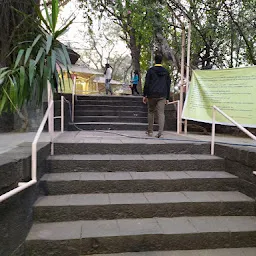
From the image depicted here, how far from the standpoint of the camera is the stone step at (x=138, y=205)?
2.59 metres

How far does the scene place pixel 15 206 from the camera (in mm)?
2123

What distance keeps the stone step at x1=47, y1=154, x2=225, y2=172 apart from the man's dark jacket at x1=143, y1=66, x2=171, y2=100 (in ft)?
4.60

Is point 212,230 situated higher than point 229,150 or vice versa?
point 229,150

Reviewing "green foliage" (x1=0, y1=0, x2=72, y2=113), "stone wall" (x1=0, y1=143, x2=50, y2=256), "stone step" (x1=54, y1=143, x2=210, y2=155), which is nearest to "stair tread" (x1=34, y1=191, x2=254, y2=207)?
"stone wall" (x1=0, y1=143, x2=50, y2=256)

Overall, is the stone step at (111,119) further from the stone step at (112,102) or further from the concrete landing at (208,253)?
the concrete landing at (208,253)

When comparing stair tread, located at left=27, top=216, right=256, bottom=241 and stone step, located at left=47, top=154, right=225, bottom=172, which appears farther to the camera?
stone step, located at left=47, top=154, right=225, bottom=172

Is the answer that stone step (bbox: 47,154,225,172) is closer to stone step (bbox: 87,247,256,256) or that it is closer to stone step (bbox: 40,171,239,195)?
stone step (bbox: 40,171,239,195)

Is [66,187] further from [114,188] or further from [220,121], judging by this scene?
[220,121]

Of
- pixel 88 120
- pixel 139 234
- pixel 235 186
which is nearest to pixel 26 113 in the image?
pixel 88 120

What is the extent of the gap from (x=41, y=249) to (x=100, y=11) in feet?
21.0

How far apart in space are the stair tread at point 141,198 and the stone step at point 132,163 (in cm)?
45

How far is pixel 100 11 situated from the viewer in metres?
6.88

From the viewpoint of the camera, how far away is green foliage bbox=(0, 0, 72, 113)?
8.02ft

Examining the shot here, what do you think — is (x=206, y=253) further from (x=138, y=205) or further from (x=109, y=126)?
(x=109, y=126)
